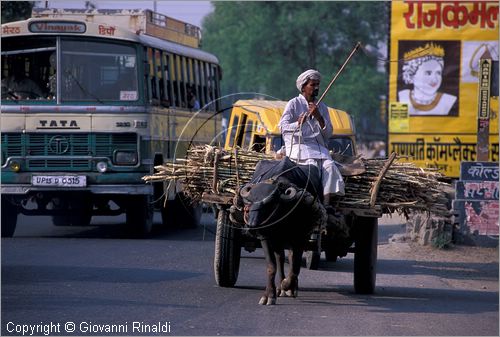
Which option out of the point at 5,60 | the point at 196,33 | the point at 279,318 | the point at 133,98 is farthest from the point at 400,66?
the point at 279,318

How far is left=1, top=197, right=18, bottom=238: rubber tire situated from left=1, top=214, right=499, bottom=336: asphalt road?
0.98 metres

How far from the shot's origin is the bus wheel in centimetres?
1605

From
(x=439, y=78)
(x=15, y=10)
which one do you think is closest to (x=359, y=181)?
(x=439, y=78)

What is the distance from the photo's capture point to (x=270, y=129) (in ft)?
43.0

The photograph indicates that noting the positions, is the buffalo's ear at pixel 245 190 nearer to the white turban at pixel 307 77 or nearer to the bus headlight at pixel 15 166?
the white turban at pixel 307 77

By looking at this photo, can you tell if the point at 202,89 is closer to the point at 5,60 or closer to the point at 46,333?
the point at 5,60

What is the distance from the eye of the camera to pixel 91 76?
1552 cm

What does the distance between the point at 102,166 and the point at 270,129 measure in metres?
3.43

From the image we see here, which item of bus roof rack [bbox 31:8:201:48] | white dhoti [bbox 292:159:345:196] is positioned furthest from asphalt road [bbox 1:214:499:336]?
bus roof rack [bbox 31:8:201:48]

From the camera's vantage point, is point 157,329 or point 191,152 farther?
point 191,152

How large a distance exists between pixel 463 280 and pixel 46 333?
6.65 meters

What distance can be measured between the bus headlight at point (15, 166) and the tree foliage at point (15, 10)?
30.5 feet

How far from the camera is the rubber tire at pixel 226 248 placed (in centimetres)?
1013

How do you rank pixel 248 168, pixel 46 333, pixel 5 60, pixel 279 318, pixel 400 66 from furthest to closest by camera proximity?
pixel 400 66, pixel 5 60, pixel 248 168, pixel 279 318, pixel 46 333
